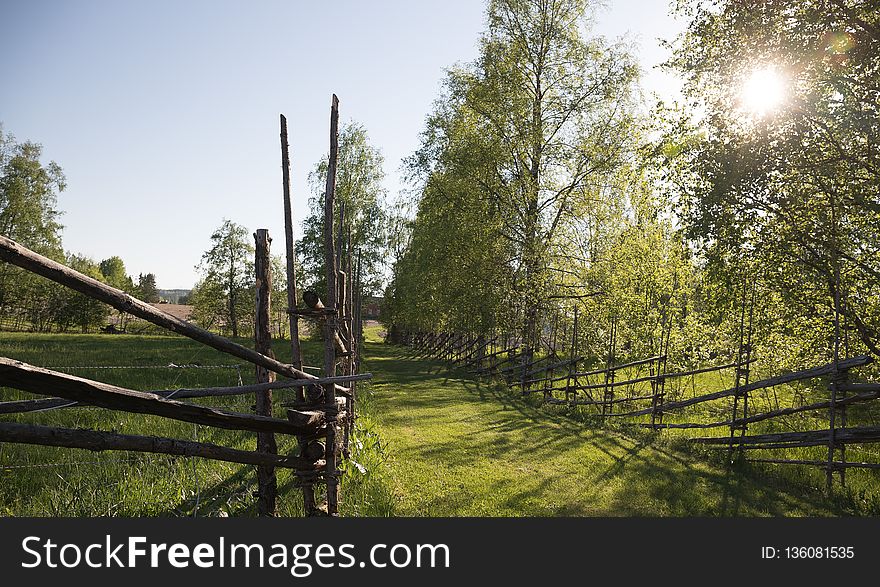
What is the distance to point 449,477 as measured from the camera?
286 inches

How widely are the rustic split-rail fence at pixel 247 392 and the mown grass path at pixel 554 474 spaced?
48.7 inches

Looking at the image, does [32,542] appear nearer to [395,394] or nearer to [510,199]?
[395,394]

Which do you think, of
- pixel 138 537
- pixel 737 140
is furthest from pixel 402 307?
pixel 138 537

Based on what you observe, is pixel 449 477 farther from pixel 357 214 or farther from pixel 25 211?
pixel 25 211

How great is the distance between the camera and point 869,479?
7273 mm

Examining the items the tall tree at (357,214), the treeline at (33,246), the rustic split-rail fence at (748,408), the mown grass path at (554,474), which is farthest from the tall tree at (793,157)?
the treeline at (33,246)

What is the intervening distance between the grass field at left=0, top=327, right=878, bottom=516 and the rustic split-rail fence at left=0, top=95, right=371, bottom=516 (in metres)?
0.57

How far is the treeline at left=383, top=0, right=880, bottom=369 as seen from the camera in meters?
7.68

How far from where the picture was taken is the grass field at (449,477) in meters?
5.69

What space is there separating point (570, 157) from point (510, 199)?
210 cm

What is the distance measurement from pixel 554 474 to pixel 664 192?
200 inches

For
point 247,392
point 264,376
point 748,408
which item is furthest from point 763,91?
point 748,408

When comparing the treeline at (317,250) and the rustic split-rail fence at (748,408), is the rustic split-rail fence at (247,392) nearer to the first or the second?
the rustic split-rail fence at (748,408)

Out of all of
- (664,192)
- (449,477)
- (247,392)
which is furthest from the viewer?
(664,192)
